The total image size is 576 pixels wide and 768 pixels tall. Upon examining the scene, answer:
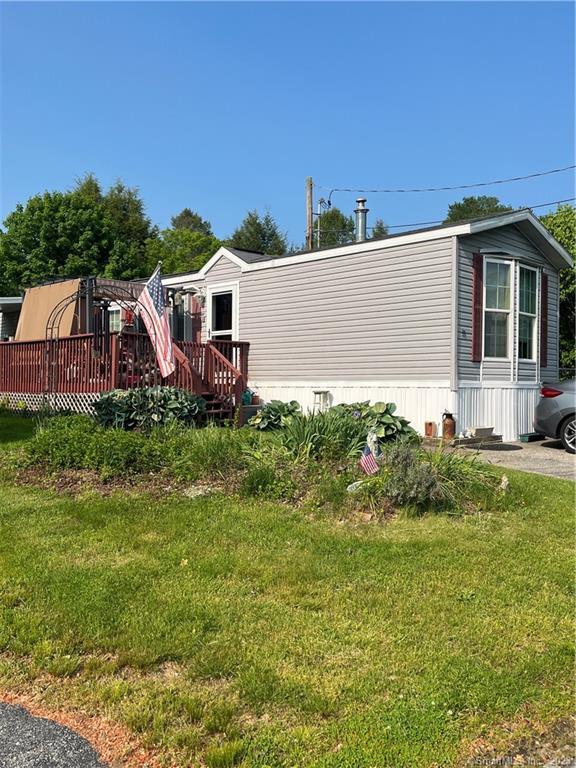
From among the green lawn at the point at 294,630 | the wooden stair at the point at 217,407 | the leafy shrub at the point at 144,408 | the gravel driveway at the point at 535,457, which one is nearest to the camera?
the green lawn at the point at 294,630

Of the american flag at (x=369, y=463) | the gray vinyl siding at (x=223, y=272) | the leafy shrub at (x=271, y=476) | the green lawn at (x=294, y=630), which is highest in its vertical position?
the gray vinyl siding at (x=223, y=272)

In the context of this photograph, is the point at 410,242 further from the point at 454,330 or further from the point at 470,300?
the point at 454,330

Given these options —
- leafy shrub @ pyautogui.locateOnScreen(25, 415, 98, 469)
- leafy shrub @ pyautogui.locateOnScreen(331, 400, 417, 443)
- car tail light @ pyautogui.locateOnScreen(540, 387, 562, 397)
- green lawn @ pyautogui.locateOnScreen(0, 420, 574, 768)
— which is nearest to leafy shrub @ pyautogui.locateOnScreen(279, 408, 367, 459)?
leafy shrub @ pyautogui.locateOnScreen(331, 400, 417, 443)

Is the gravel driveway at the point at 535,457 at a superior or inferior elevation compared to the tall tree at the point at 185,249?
inferior

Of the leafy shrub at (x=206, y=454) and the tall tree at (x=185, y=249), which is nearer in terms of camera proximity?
the leafy shrub at (x=206, y=454)

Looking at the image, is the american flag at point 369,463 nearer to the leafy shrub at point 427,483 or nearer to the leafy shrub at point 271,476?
the leafy shrub at point 427,483

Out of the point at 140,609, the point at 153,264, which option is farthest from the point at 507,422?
the point at 153,264

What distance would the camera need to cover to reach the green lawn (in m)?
2.23

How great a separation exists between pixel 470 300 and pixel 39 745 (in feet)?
30.2

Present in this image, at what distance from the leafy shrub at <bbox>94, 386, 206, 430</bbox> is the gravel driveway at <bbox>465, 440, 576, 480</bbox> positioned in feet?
14.2

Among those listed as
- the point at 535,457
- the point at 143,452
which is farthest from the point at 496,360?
the point at 143,452

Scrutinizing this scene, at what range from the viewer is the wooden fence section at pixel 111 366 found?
10.2m

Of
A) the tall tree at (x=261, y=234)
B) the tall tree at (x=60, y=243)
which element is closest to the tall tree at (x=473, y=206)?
the tall tree at (x=261, y=234)

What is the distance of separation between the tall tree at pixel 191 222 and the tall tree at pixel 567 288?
35.4 meters
